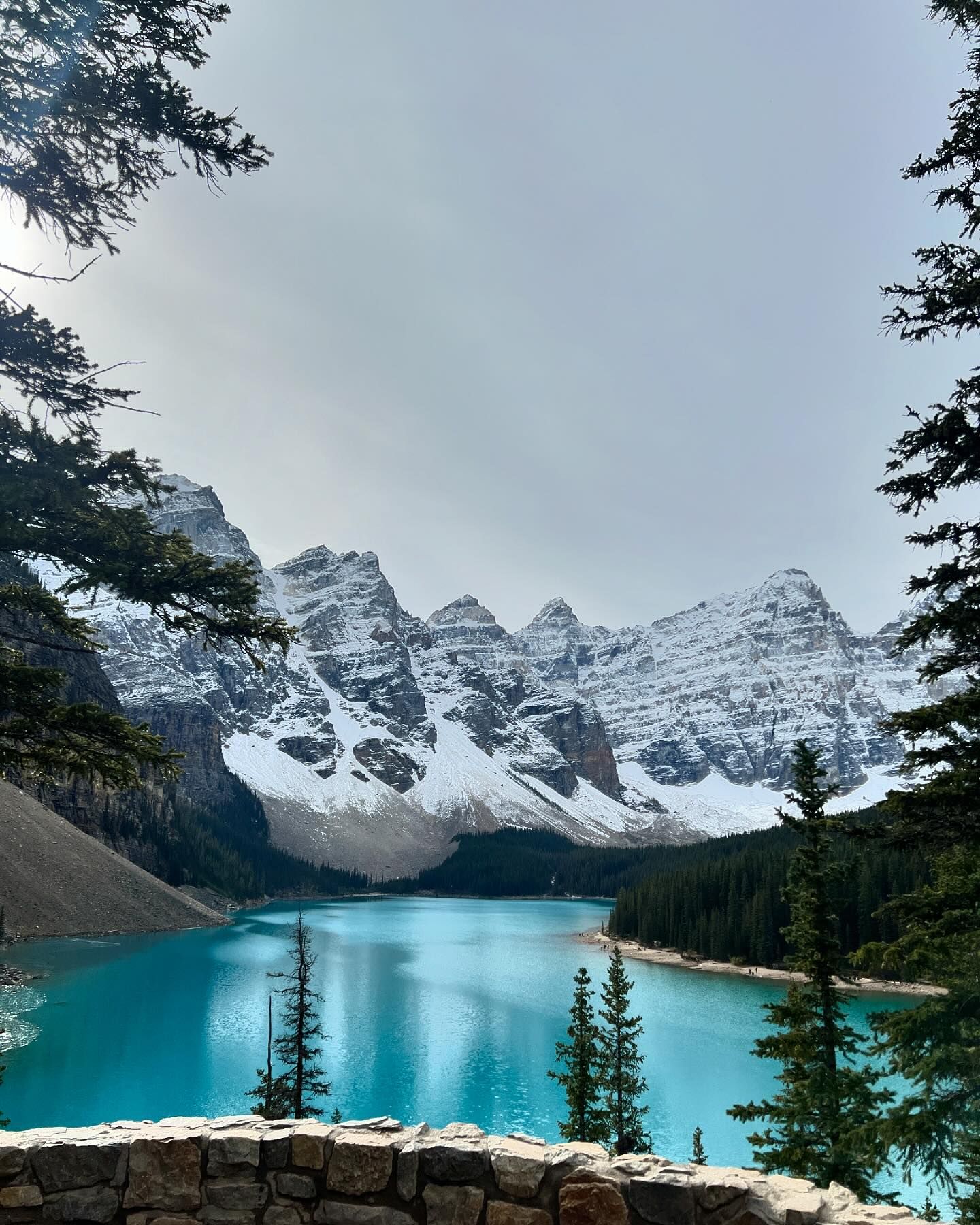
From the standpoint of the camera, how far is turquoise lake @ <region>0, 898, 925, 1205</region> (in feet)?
124

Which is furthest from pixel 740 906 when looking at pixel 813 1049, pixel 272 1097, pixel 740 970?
pixel 813 1049

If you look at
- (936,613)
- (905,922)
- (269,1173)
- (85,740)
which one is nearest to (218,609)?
(85,740)

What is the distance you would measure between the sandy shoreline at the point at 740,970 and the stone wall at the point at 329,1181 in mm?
56667

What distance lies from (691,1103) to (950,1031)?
36777mm

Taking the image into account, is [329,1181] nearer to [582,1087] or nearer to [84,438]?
Result: [84,438]

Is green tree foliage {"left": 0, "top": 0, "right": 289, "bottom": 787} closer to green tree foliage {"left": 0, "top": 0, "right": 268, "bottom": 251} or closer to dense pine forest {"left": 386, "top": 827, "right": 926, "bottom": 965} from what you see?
green tree foliage {"left": 0, "top": 0, "right": 268, "bottom": 251}

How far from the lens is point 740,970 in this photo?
269ft

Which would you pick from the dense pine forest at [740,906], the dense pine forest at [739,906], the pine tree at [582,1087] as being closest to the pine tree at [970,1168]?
the pine tree at [582,1087]

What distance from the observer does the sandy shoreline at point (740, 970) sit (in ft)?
225

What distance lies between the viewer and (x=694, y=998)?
67.4 m

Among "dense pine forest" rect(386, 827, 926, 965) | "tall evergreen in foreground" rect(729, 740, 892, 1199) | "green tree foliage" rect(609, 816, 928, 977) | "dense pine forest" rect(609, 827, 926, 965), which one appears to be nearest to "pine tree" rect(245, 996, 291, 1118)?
"tall evergreen in foreground" rect(729, 740, 892, 1199)

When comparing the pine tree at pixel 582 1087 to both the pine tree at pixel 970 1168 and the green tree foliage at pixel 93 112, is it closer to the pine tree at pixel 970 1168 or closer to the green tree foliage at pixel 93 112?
the pine tree at pixel 970 1168

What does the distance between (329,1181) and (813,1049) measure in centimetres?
1318

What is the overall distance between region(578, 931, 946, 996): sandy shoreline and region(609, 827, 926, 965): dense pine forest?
171 centimetres
